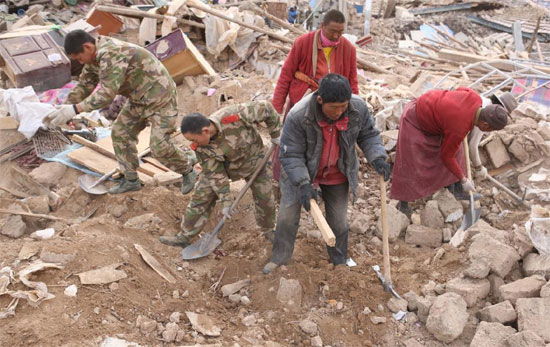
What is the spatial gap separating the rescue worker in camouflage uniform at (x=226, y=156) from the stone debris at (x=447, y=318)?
1791 mm

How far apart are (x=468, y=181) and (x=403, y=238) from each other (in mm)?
858

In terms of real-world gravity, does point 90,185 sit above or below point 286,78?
below

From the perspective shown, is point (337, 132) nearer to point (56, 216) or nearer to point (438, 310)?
point (438, 310)

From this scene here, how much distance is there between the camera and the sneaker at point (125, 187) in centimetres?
526

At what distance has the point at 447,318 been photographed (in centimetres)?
316

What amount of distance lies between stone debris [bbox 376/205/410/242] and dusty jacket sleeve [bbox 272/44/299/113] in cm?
156

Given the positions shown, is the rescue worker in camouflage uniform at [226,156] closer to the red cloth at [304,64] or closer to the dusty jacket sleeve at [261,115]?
the dusty jacket sleeve at [261,115]

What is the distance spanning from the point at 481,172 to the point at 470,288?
1.90 m

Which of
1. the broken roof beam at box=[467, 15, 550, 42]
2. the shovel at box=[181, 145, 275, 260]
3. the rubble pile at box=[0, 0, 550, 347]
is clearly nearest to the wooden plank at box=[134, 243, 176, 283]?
the rubble pile at box=[0, 0, 550, 347]

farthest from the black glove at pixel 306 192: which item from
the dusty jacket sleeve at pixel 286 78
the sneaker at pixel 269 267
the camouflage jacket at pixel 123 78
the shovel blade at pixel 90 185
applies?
the shovel blade at pixel 90 185

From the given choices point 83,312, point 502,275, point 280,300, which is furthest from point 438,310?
point 83,312

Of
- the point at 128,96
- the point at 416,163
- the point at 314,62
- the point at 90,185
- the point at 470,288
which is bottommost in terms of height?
the point at 90,185

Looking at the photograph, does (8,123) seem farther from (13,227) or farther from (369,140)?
(369,140)

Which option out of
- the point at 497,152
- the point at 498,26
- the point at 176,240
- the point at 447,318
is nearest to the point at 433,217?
the point at 497,152
